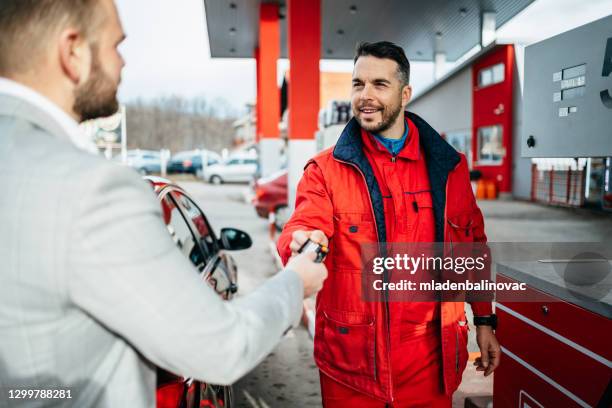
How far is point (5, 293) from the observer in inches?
39.4

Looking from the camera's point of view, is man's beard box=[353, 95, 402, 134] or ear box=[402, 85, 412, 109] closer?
man's beard box=[353, 95, 402, 134]

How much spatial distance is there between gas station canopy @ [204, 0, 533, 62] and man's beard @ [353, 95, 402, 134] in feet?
46.0

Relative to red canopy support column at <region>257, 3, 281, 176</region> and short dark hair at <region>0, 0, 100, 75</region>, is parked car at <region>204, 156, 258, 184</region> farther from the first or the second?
short dark hair at <region>0, 0, 100, 75</region>

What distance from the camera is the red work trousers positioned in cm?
216

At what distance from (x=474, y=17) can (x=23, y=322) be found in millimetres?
20013

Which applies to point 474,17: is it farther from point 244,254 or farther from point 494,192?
point 244,254

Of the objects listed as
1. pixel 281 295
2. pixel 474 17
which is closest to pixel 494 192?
pixel 474 17

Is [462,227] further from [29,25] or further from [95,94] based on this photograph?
[29,25]

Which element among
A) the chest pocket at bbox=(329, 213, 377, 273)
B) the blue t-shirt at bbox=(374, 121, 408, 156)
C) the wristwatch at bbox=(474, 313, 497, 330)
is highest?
the blue t-shirt at bbox=(374, 121, 408, 156)

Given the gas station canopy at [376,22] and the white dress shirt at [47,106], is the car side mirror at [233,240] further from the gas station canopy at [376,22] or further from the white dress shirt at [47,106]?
the gas station canopy at [376,22]

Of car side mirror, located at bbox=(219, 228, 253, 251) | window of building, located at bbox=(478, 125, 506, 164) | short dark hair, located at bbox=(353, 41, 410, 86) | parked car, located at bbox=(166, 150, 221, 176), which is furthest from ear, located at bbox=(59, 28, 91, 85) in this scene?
parked car, located at bbox=(166, 150, 221, 176)

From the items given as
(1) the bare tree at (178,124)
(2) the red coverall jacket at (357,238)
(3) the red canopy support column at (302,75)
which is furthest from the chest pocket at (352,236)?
(1) the bare tree at (178,124)

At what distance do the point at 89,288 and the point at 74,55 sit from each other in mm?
498

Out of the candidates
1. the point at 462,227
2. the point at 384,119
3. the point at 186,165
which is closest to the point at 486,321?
the point at 462,227
